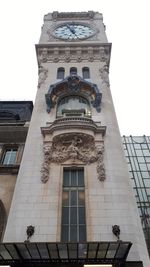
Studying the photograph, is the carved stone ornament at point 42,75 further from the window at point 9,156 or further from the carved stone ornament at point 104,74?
the window at point 9,156

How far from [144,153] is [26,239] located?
115 feet

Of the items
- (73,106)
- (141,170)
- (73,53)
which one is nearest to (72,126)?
(73,106)

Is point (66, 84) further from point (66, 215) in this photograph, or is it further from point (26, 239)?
point (26, 239)

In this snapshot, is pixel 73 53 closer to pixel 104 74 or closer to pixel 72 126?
pixel 104 74

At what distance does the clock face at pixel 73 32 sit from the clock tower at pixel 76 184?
1016 cm

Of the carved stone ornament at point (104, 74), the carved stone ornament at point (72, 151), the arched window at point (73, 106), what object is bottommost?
the carved stone ornament at point (72, 151)

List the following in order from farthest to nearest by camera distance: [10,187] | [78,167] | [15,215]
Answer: [10,187], [78,167], [15,215]

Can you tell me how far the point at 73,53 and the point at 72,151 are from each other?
56.5ft

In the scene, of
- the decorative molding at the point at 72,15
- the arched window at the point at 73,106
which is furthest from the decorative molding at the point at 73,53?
the decorative molding at the point at 72,15

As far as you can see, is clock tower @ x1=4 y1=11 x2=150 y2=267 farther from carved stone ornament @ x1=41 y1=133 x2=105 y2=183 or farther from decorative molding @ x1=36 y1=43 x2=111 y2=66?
decorative molding @ x1=36 y1=43 x2=111 y2=66

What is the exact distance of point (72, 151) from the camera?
1911 centimetres

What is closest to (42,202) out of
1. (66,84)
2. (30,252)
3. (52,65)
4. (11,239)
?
(11,239)

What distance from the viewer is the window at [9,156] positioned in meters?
23.1

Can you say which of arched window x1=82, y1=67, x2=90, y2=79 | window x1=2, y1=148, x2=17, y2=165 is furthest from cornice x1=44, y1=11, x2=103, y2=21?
window x1=2, y1=148, x2=17, y2=165
